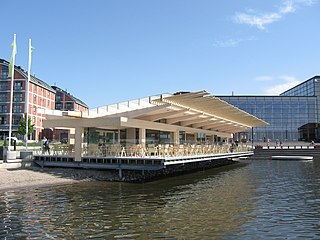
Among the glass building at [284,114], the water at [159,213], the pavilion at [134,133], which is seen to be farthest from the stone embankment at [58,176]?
the glass building at [284,114]

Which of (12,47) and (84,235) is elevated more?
(12,47)

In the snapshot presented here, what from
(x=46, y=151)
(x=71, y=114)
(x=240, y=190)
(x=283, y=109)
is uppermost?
(x=283, y=109)

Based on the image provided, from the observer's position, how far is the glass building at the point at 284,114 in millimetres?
75000

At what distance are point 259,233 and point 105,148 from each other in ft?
45.5

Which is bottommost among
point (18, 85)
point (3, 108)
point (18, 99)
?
point (3, 108)

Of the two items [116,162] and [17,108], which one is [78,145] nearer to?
[116,162]

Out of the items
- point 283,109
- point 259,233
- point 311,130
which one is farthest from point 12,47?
point 311,130

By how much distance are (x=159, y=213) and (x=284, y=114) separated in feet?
232

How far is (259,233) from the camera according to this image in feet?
28.1

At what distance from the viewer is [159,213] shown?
10.8m

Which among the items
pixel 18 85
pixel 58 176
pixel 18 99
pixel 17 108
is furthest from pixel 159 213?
pixel 18 85

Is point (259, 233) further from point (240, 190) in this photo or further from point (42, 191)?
point (42, 191)

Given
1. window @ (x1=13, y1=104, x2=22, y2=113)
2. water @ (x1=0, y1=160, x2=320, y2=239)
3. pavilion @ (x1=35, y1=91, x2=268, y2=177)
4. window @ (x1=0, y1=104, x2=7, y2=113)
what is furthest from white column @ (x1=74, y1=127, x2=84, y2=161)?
window @ (x1=0, y1=104, x2=7, y2=113)

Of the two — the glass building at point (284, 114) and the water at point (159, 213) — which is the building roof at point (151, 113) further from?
the glass building at point (284, 114)
